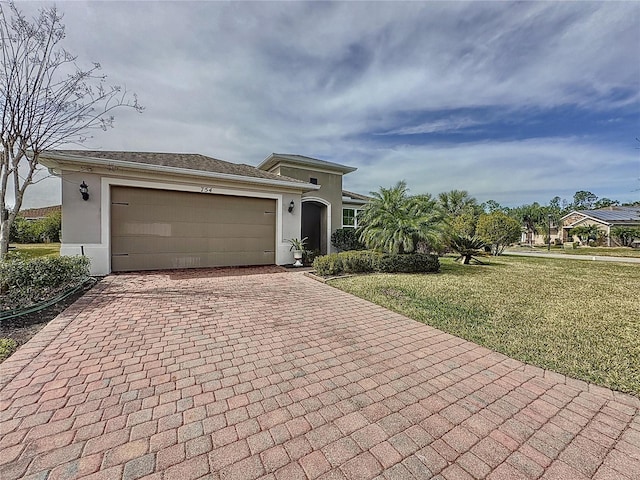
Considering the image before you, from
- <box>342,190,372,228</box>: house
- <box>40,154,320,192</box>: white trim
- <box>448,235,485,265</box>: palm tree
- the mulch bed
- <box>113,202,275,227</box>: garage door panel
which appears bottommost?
the mulch bed

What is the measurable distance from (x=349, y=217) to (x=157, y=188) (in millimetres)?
10369

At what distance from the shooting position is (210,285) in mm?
7066

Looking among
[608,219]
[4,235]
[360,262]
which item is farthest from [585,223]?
[4,235]

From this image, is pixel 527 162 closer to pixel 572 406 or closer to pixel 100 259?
pixel 572 406

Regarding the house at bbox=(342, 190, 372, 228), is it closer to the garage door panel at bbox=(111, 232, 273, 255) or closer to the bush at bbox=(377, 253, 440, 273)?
the garage door panel at bbox=(111, 232, 273, 255)

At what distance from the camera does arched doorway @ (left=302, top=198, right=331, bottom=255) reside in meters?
15.2

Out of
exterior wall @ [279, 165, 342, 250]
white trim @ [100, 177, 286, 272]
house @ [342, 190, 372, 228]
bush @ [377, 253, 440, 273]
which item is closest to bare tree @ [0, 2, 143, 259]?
white trim @ [100, 177, 286, 272]

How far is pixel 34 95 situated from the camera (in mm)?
6195

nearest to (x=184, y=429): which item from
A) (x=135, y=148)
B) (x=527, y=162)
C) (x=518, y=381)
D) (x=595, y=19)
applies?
(x=518, y=381)

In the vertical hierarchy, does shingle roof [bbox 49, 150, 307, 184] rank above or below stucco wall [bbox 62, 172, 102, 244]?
above

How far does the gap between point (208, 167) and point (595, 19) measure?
11.4 m

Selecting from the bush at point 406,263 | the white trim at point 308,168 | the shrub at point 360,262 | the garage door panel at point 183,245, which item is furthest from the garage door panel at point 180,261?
the white trim at point 308,168

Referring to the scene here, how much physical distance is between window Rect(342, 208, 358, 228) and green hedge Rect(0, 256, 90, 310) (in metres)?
12.6

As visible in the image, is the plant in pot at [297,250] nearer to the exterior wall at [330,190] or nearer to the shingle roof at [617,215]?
the exterior wall at [330,190]
